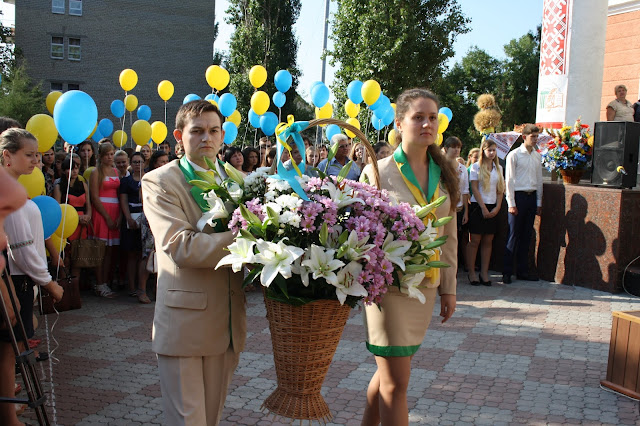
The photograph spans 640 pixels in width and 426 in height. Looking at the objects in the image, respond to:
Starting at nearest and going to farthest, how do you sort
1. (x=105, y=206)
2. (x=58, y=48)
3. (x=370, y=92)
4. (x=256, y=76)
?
(x=105, y=206) < (x=370, y=92) < (x=256, y=76) < (x=58, y=48)

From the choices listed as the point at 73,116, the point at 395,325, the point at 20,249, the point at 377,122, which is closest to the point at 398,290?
the point at 395,325

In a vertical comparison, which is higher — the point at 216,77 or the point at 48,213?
the point at 216,77

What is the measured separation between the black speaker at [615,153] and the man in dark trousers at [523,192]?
839 mm

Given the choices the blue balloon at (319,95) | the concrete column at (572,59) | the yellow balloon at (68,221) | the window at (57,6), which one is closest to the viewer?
the yellow balloon at (68,221)

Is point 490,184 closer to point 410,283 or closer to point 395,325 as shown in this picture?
point 395,325

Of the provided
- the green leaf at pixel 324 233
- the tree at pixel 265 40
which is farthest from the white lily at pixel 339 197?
the tree at pixel 265 40

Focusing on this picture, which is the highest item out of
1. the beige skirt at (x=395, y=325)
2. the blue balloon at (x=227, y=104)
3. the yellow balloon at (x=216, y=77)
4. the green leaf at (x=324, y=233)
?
the yellow balloon at (x=216, y=77)

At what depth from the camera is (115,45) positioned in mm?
38594

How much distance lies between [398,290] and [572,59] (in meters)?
12.2

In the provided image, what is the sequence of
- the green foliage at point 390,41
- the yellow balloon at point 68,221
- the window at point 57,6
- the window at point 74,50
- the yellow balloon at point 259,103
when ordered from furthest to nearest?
the window at point 74,50, the window at point 57,6, the green foliage at point 390,41, the yellow balloon at point 259,103, the yellow balloon at point 68,221

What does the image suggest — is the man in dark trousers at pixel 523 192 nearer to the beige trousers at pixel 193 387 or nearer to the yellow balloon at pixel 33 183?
the yellow balloon at pixel 33 183

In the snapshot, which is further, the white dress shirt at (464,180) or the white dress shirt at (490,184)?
the white dress shirt at (464,180)

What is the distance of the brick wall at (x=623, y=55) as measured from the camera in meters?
17.0

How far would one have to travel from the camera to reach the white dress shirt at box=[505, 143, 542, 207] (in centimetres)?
952
